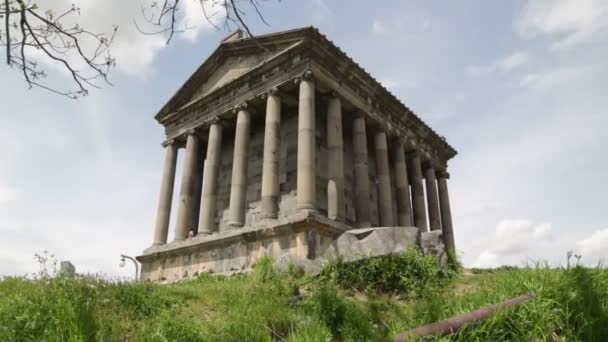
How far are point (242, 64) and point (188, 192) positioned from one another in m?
6.56

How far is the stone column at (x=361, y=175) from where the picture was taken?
1733 cm

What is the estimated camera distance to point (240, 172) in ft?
57.8

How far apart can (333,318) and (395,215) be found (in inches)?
609

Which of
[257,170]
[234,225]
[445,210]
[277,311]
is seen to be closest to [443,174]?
[445,210]

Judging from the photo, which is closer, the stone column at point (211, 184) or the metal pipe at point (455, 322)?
the metal pipe at point (455, 322)

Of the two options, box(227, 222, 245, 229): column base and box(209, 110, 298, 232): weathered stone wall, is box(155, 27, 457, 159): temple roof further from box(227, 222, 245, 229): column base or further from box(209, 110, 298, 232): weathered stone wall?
box(227, 222, 245, 229): column base

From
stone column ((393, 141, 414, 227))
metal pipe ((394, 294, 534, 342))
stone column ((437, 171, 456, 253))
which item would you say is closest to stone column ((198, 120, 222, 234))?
stone column ((393, 141, 414, 227))

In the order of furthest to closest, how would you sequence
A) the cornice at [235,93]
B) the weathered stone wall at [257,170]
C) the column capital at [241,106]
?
1. the column capital at [241,106]
2. the weathered stone wall at [257,170]
3. the cornice at [235,93]

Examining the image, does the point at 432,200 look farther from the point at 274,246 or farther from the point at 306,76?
the point at 274,246

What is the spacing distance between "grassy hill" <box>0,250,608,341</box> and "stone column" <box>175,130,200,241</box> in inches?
447

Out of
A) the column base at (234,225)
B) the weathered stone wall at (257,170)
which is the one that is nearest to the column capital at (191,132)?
the weathered stone wall at (257,170)

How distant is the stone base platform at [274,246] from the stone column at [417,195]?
27.6 ft

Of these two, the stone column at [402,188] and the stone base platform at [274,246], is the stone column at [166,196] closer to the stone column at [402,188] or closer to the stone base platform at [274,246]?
the stone base platform at [274,246]

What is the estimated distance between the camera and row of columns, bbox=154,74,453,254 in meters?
15.9
